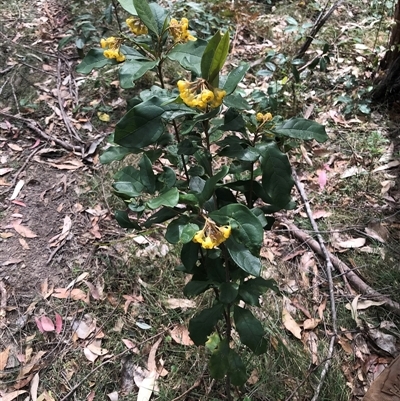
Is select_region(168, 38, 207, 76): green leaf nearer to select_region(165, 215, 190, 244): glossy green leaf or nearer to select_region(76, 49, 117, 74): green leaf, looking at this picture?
select_region(76, 49, 117, 74): green leaf

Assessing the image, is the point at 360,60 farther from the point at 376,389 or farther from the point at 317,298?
the point at 376,389

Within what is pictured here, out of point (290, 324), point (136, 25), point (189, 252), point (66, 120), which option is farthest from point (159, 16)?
point (66, 120)

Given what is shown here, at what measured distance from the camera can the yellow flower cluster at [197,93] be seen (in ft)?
2.73

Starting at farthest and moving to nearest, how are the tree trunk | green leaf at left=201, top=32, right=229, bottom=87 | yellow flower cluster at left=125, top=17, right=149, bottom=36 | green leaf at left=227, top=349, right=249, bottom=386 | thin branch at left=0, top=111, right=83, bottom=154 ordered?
thin branch at left=0, top=111, right=83, bottom=154
the tree trunk
green leaf at left=227, top=349, right=249, bottom=386
yellow flower cluster at left=125, top=17, right=149, bottom=36
green leaf at left=201, top=32, right=229, bottom=87

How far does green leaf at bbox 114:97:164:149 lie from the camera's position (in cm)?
92

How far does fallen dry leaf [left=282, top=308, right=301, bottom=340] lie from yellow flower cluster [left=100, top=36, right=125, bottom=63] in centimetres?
131

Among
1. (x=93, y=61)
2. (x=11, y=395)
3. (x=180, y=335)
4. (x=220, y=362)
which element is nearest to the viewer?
(x=93, y=61)

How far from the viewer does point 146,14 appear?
1.04 m

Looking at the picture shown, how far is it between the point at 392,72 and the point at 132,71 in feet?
7.02

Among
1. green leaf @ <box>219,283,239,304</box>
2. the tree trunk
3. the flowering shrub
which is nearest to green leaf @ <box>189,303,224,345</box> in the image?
the flowering shrub

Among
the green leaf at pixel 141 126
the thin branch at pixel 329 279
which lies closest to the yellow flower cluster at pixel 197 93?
the green leaf at pixel 141 126

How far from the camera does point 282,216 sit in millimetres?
2242

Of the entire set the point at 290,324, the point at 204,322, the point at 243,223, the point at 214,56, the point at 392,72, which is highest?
the point at 214,56

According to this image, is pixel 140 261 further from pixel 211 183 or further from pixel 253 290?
pixel 211 183
